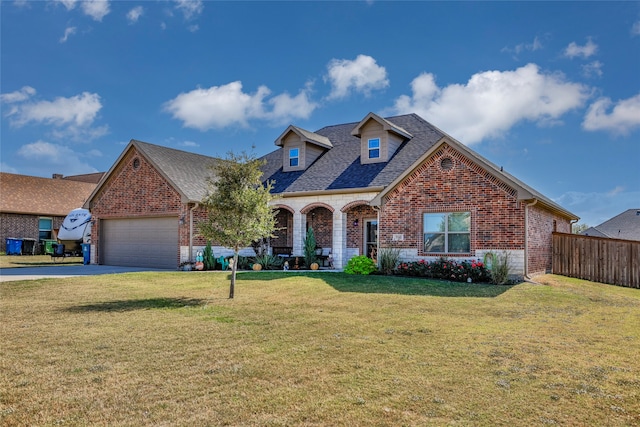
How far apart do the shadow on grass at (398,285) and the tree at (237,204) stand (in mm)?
3390

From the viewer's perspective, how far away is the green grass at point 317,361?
4422mm

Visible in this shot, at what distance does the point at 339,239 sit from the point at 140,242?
1020cm

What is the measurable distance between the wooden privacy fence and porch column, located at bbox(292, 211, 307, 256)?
10.8 metres

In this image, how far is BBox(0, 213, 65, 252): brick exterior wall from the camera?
32406 millimetres

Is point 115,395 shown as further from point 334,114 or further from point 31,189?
point 31,189

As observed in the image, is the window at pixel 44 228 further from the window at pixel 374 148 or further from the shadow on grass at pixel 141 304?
the shadow on grass at pixel 141 304

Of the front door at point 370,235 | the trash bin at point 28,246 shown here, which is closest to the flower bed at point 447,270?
the front door at point 370,235

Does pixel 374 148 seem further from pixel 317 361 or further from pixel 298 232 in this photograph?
pixel 317 361

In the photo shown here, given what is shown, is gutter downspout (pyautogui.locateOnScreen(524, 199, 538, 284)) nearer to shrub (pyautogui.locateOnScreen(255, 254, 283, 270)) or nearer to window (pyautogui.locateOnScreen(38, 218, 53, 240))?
shrub (pyautogui.locateOnScreen(255, 254, 283, 270))

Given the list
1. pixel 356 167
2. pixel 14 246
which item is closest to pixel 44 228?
pixel 14 246

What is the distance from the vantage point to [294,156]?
79.8ft

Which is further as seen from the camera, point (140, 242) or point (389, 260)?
point (140, 242)

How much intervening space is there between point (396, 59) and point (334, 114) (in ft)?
32.1

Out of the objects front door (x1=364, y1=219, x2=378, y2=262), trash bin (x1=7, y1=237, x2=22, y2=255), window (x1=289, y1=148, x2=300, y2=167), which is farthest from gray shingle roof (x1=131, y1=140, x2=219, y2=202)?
trash bin (x1=7, y1=237, x2=22, y2=255)
